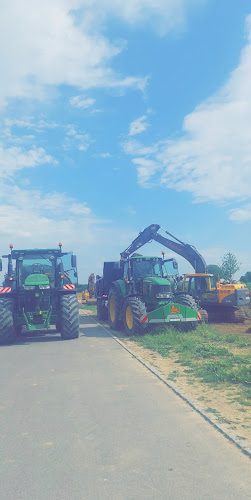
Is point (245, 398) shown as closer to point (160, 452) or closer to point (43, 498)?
point (160, 452)

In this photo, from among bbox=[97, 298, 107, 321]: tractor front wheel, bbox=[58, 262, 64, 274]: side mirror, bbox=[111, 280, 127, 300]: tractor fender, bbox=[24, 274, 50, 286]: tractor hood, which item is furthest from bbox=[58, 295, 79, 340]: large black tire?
bbox=[97, 298, 107, 321]: tractor front wheel

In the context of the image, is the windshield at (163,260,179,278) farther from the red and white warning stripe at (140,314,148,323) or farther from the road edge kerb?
the road edge kerb

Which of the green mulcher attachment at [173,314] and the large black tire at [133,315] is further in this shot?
the large black tire at [133,315]

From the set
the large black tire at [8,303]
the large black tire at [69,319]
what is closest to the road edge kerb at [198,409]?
the large black tire at [69,319]

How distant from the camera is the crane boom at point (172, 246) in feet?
74.8

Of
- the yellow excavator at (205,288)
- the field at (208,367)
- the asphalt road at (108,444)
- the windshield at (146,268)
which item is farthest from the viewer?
the yellow excavator at (205,288)

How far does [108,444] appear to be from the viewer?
508 cm

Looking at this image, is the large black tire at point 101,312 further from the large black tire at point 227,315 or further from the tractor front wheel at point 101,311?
the large black tire at point 227,315

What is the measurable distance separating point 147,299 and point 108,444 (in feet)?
36.1

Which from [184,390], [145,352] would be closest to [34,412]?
[184,390]

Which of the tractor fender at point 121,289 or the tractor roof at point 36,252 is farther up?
the tractor roof at point 36,252

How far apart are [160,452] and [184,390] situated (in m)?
2.81

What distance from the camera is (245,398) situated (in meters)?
6.93

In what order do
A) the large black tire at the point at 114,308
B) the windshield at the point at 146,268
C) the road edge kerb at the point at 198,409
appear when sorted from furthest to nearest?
the large black tire at the point at 114,308 < the windshield at the point at 146,268 < the road edge kerb at the point at 198,409
